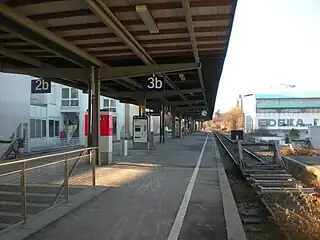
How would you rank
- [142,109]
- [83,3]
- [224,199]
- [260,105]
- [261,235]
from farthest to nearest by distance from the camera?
[260,105] → [142,109] → [83,3] → [224,199] → [261,235]

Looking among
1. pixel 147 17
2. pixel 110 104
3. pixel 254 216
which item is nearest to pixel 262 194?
pixel 254 216

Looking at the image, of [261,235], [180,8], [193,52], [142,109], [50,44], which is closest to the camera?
[261,235]

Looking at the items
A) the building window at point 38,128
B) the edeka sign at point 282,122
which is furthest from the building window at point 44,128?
the edeka sign at point 282,122

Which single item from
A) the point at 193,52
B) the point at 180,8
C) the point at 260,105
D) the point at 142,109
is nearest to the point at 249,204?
the point at 180,8

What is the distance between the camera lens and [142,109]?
1255 inches

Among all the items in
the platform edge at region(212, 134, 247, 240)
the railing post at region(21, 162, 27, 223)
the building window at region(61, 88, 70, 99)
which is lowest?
the platform edge at region(212, 134, 247, 240)

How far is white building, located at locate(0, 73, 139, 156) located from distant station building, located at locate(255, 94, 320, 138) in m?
58.8

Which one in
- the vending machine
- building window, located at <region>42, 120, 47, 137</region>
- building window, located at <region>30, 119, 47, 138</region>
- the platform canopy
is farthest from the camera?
building window, located at <region>42, 120, 47, 137</region>

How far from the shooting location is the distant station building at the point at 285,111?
104769 mm

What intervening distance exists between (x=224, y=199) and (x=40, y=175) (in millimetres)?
4021

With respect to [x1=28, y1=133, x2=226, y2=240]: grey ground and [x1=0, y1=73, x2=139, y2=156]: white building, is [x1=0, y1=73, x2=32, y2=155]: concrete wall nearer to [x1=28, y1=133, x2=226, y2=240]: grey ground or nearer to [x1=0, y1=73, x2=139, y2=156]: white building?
[x1=0, y1=73, x2=139, y2=156]: white building

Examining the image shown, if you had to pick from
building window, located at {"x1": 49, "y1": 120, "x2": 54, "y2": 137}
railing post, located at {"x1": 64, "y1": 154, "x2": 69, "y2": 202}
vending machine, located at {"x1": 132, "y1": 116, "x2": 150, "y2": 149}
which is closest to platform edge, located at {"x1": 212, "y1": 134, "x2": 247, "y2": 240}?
railing post, located at {"x1": 64, "y1": 154, "x2": 69, "y2": 202}

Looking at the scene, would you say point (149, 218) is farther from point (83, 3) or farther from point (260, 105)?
point (260, 105)

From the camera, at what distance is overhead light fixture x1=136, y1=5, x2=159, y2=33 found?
10755mm
